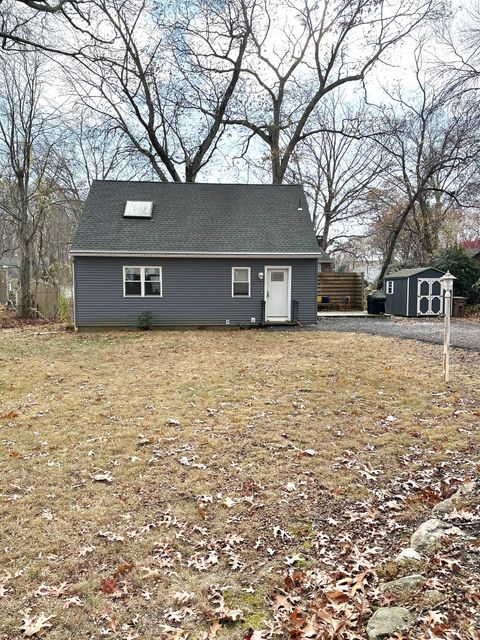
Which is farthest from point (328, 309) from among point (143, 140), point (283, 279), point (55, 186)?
point (55, 186)

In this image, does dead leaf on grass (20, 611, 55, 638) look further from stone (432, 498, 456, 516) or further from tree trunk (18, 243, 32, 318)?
tree trunk (18, 243, 32, 318)

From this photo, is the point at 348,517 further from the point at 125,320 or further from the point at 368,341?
the point at 125,320

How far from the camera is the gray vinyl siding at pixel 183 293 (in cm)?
1555

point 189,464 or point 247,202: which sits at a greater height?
point 247,202

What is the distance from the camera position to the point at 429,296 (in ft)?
62.8

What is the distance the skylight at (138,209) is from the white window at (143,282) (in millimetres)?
2273

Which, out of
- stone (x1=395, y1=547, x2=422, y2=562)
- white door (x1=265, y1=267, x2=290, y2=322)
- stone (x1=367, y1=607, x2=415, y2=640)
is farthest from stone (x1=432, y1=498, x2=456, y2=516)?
white door (x1=265, y1=267, x2=290, y2=322)

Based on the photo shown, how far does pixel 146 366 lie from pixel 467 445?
250 inches

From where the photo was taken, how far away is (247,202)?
18094 mm

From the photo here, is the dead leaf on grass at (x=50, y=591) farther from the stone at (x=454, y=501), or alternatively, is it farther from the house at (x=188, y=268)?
the house at (x=188, y=268)

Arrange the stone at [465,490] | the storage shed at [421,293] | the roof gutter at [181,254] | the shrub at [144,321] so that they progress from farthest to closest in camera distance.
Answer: the storage shed at [421,293], the shrub at [144,321], the roof gutter at [181,254], the stone at [465,490]

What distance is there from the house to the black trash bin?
5122 mm

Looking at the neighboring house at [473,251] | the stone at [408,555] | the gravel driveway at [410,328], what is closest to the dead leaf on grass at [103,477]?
the stone at [408,555]

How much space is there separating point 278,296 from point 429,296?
287 inches
